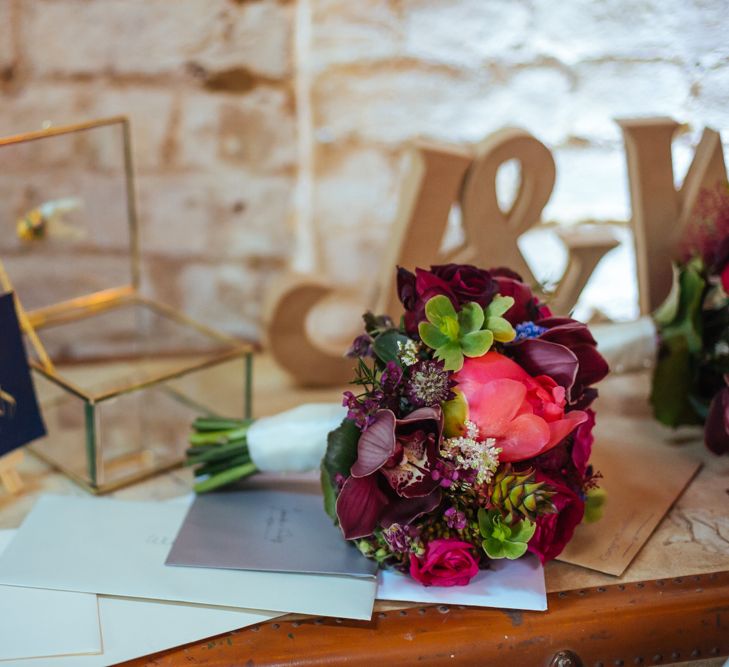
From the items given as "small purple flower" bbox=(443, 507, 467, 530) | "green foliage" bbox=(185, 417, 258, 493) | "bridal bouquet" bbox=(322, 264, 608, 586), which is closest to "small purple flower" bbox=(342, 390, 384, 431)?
"bridal bouquet" bbox=(322, 264, 608, 586)

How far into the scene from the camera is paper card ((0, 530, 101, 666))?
815mm

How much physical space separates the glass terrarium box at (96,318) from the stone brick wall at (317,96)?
0.16 meters

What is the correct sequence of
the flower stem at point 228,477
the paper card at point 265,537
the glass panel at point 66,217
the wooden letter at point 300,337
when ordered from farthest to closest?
the wooden letter at point 300,337, the glass panel at point 66,217, the flower stem at point 228,477, the paper card at point 265,537

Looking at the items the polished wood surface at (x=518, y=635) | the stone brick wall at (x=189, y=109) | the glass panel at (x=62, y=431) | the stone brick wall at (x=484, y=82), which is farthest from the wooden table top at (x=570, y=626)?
the stone brick wall at (x=484, y=82)

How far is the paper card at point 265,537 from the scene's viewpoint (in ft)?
3.05

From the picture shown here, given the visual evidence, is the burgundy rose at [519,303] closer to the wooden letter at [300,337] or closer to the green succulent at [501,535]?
the green succulent at [501,535]

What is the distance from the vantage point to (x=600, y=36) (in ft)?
4.61

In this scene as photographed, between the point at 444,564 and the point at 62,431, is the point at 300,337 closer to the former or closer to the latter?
the point at 62,431

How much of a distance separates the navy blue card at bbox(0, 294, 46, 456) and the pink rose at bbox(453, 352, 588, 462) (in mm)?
523

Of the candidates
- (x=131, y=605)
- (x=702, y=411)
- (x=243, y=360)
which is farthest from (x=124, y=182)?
(x=702, y=411)

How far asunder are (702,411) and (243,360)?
601 mm

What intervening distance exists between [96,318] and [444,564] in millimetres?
679

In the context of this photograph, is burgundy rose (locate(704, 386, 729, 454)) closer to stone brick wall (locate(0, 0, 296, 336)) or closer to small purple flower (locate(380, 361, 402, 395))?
small purple flower (locate(380, 361, 402, 395))

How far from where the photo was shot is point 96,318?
1.30m
